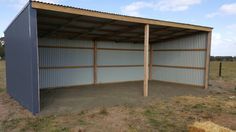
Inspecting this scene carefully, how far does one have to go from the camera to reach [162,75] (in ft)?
36.2

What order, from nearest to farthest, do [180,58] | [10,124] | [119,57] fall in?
[10,124], [180,58], [119,57]

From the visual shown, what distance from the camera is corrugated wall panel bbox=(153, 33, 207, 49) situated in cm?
874

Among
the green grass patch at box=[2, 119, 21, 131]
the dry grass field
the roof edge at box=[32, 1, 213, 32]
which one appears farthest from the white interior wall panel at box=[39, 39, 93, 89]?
the green grass patch at box=[2, 119, 21, 131]

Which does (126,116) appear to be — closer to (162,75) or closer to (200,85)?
(200,85)

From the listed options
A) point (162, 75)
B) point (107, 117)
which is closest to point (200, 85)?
point (162, 75)

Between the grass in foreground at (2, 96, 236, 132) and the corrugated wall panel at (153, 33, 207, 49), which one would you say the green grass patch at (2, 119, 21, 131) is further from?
the corrugated wall panel at (153, 33, 207, 49)

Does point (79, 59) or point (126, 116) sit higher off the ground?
point (79, 59)

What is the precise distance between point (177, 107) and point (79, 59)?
19.3ft

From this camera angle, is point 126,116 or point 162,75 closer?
point 126,116

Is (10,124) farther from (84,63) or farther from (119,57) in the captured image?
(119,57)

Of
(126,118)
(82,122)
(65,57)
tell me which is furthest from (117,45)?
(82,122)

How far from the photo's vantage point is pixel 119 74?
35.3ft

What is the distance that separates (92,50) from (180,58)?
513 centimetres

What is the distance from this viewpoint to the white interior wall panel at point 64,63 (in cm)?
827
